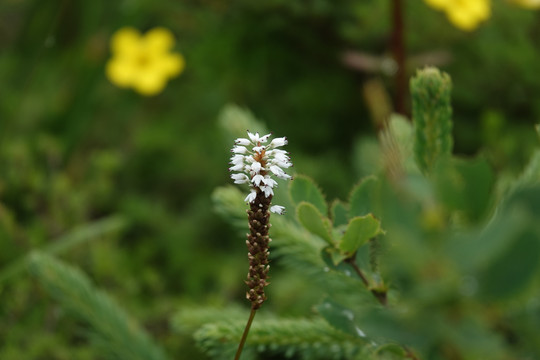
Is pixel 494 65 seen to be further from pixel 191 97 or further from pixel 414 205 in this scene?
pixel 414 205

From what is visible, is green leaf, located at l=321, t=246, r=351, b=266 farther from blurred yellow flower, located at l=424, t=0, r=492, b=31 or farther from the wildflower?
blurred yellow flower, located at l=424, t=0, r=492, b=31

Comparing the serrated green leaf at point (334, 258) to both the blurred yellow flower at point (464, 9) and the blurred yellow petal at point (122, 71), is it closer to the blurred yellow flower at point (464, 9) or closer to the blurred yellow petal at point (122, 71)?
the blurred yellow flower at point (464, 9)

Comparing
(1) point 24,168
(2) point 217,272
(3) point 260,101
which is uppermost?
(3) point 260,101

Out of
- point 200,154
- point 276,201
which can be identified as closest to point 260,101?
point 200,154

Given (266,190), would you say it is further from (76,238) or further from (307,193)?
(76,238)

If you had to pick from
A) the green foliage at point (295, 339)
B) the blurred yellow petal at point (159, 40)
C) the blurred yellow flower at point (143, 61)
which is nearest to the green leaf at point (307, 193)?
the green foliage at point (295, 339)

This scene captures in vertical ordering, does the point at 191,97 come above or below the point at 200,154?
above

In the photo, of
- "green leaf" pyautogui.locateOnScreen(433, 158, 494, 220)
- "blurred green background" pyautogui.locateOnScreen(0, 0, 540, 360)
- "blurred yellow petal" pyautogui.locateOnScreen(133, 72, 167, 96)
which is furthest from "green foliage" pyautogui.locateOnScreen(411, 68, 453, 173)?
"blurred yellow petal" pyautogui.locateOnScreen(133, 72, 167, 96)
